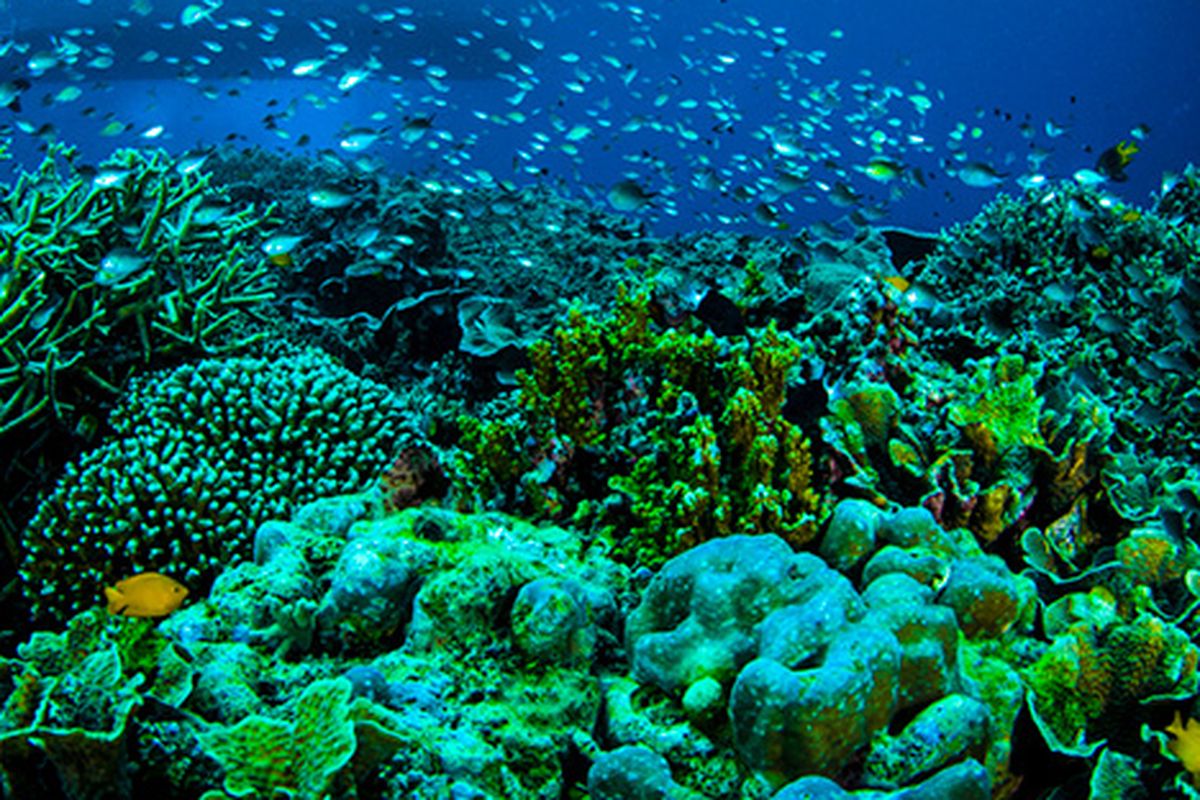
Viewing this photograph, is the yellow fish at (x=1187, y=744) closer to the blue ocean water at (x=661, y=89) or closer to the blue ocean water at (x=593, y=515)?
the blue ocean water at (x=593, y=515)

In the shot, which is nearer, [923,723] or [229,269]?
[923,723]

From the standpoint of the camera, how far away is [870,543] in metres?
3.38

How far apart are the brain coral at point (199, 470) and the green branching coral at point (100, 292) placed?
1.71 ft

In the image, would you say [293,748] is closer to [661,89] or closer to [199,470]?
[199,470]

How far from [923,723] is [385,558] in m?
2.04

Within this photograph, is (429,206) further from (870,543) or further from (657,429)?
(870,543)

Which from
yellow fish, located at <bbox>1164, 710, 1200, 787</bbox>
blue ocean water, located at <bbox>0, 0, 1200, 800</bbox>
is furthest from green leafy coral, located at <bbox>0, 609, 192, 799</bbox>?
yellow fish, located at <bbox>1164, 710, 1200, 787</bbox>

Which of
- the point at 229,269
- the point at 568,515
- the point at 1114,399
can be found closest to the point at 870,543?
the point at 568,515

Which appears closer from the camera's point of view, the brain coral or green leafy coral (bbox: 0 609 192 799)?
green leafy coral (bbox: 0 609 192 799)

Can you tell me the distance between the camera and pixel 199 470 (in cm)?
439

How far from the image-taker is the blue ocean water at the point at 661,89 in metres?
13.1

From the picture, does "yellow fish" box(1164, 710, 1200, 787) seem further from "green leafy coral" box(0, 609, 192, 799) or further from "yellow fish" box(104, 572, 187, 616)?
"yellow fish" box(104, 572, 187, 616)

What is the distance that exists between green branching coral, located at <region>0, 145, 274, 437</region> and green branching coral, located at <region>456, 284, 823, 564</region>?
289 cm

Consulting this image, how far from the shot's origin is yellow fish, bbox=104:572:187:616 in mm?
3471
